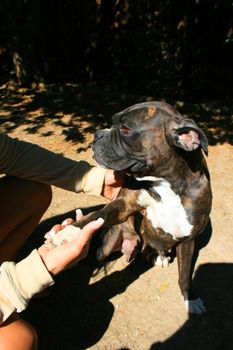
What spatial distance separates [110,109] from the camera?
7379mm

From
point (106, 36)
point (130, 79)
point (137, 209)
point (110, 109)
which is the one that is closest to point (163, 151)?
point (137, 209)

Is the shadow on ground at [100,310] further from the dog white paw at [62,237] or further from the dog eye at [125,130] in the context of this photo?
the dog eye at [125,130]

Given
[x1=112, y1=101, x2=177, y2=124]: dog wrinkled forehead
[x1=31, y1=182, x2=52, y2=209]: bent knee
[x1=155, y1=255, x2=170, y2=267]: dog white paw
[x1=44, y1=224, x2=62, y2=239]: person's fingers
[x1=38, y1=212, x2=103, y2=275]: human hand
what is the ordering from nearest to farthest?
[x1=38, y1=212, x2=103, y2=275]: human hand
[x1=44, y1=224, x2=62, y2=239]: person's fingers
[x1=112, y1=101, x2=177, y2=124]: dog wrinkled forehead
[x1=31, y1=182, x2=52, y2=209]: bent knee
[x1=155, y1=255, x2=170, y2=267]: dog white paw

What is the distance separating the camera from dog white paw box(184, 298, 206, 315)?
11.2ft

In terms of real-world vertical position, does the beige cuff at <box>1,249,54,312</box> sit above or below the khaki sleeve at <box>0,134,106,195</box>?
below

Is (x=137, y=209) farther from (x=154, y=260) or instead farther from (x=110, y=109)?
(x=110, y=109)

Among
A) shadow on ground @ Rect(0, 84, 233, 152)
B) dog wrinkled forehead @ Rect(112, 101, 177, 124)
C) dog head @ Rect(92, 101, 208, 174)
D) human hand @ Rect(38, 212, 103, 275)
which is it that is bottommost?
shadow on ground @ Rect(0, 84, 233, 152)

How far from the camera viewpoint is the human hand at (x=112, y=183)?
11.2 feet

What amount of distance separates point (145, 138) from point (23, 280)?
1.27 meters

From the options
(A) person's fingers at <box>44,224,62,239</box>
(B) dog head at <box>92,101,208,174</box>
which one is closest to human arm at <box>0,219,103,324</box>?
(A) person's fingers at <box>44,224,62,239</box>

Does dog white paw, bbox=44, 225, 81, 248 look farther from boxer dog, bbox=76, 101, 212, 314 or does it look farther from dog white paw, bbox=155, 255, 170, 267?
dog white paw, bbox=155, 255, 170, 267

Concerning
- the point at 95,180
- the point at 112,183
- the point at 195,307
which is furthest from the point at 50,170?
the point at 195,307

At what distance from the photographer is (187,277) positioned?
11.2ft

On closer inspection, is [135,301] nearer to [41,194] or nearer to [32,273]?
[41,194]
